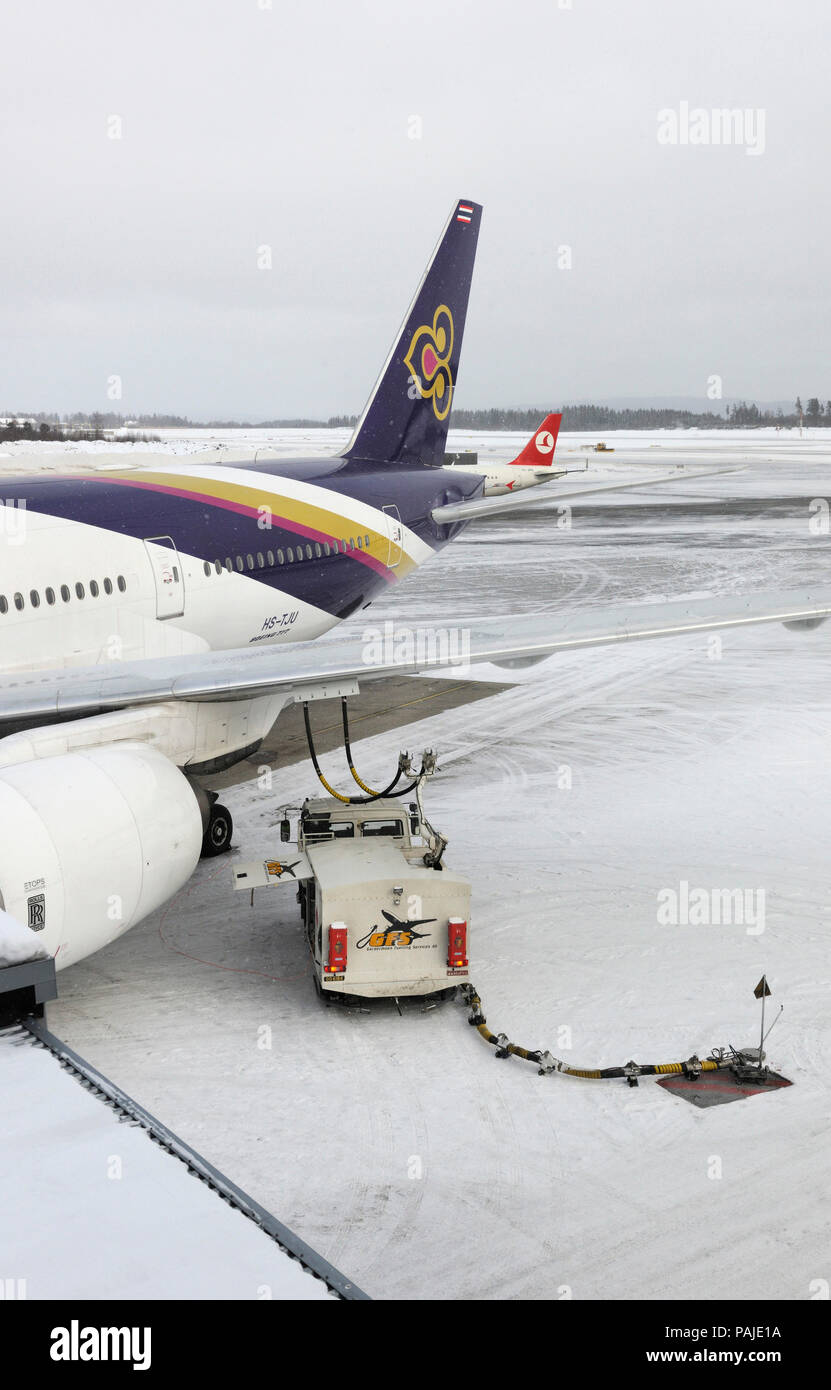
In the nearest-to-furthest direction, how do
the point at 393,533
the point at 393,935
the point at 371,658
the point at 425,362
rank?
the point at 393,935 < the point at 371,658 < the point at 393,533 < the point at 425,362

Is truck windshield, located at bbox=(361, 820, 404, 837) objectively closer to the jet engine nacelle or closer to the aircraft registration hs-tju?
the aircraft registration hs-tju

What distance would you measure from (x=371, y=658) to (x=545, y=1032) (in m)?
4.23

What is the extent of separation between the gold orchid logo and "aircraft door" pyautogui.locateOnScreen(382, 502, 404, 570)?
3.69 meters

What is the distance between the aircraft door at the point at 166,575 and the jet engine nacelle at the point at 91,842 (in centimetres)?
403

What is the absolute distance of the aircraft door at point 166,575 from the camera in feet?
50.4

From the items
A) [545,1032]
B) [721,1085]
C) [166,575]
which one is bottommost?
[721,1085]

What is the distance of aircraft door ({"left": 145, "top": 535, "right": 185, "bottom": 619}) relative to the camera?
15375mm

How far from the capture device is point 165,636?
15.6m

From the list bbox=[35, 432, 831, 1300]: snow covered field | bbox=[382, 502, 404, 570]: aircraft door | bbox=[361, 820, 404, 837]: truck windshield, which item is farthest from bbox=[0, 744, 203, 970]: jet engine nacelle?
bbox=[382, 502, 404, 570]: aircraft door

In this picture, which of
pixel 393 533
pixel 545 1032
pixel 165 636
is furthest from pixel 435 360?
pixel 545 1032

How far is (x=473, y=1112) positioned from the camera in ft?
30.6

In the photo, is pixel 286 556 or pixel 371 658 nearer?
pixel 371 658

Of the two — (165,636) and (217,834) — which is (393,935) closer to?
(217,834)

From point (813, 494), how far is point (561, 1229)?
67.7m
